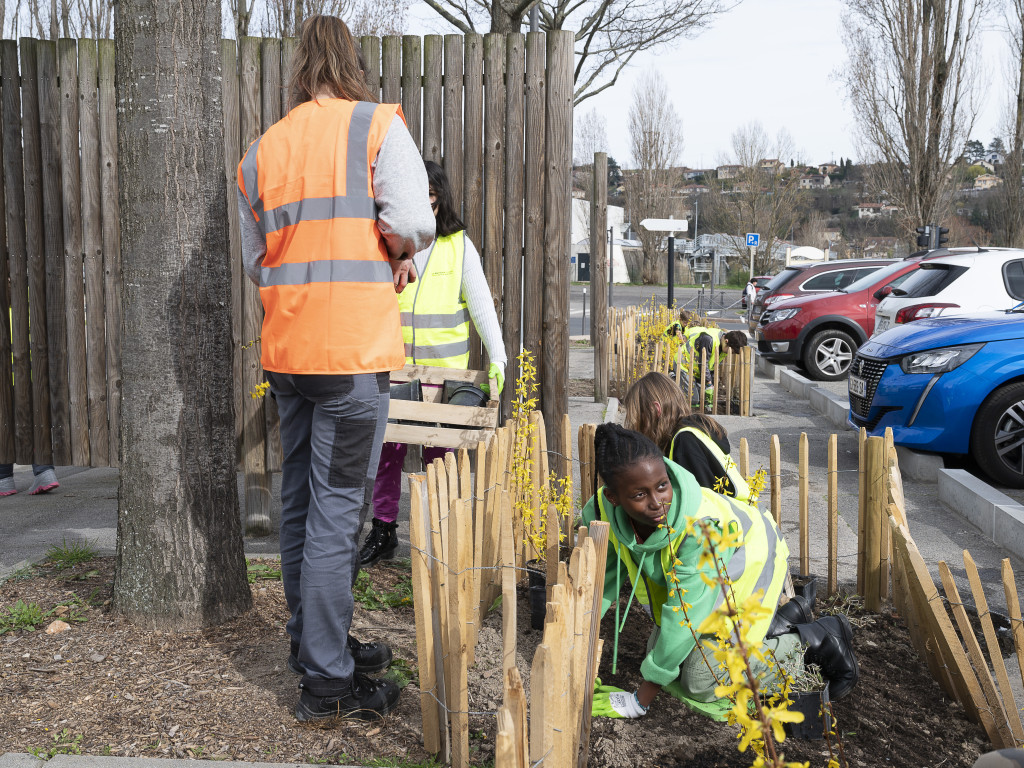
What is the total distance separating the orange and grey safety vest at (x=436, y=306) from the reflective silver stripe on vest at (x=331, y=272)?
143 centimetres

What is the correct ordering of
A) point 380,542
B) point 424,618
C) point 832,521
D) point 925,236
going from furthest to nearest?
point 925,236
point 380,542
point 832,521
point 424,618

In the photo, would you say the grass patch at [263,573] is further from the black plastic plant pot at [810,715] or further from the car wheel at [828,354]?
the car wheel at [828,354]

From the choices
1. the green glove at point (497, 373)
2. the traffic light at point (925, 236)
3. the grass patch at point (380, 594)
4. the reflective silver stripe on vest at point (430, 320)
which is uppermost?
the traffic light at point (925, 236)

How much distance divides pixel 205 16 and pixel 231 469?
66.2 inches

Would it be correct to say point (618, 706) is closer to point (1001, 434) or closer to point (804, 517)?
point (804, 517)

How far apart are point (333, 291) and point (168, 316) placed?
1051 mm

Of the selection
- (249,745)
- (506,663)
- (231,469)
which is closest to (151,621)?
(231,469)

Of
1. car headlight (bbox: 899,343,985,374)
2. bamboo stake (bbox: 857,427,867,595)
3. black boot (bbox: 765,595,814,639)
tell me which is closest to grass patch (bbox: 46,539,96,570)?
black boot (bbox: 765,595,814,639)

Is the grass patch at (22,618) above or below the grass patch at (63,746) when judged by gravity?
above

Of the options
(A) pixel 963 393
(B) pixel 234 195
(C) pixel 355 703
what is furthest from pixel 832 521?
(B) pixel 234 195

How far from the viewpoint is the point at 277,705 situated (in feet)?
9.71

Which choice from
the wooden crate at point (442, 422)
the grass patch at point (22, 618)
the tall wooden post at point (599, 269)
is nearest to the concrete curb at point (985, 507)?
the wooden crate at point (442, 422)

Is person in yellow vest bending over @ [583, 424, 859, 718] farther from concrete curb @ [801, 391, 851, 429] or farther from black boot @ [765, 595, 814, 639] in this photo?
concrete curb @ [801, 391, 851, 429]

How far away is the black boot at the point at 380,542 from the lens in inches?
175
